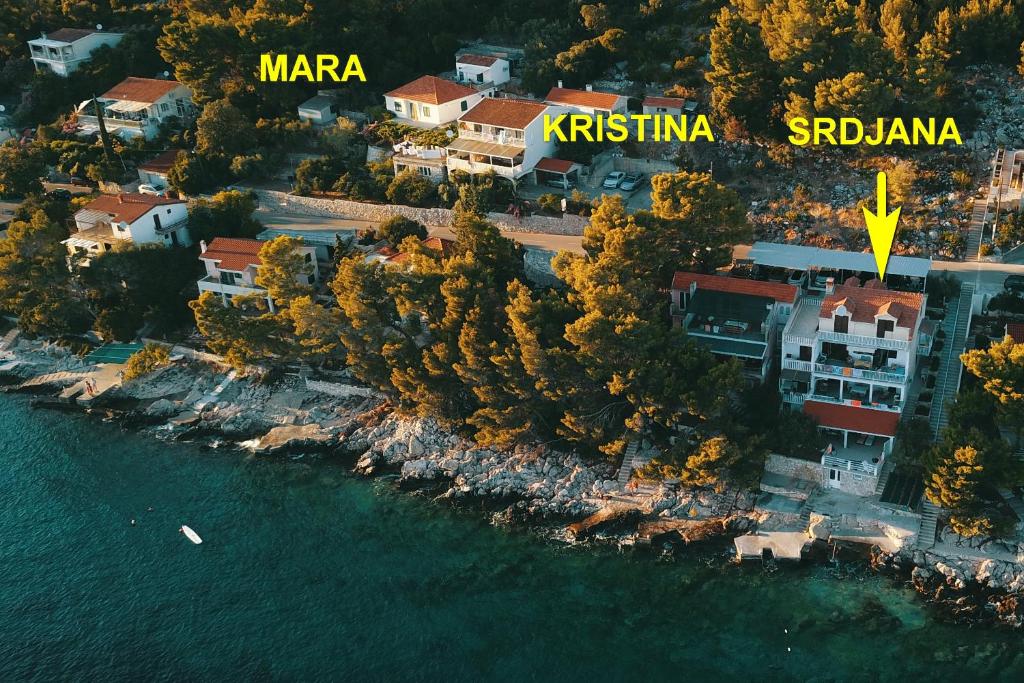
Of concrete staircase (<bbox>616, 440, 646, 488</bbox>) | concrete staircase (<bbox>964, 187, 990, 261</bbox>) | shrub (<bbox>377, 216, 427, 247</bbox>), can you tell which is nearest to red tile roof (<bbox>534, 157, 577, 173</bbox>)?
shrub (<bbox>377, 216, 427, 247</bbox>)

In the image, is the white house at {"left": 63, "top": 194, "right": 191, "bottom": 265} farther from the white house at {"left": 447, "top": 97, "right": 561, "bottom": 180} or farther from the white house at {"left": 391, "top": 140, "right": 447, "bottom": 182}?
the white house at {"left": 447, "top": 97, "right": 561, "bottom": 180}

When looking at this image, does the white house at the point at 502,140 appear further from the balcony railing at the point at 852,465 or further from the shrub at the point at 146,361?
the balcony railing at the point at 852,465

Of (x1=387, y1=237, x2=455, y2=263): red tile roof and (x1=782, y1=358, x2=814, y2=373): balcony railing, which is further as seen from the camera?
(x1=387, y1=237, x2=455, y2=263): red tile roof

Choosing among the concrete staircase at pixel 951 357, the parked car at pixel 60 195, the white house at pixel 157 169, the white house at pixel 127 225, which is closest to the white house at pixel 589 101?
the white house at pixel 127 225

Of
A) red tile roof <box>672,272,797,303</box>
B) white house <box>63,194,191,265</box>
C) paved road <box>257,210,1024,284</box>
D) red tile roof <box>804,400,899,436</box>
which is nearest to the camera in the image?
red tile roof <box>804,400,899,436</box>

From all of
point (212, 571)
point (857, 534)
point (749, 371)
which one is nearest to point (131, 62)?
point (212, 571)

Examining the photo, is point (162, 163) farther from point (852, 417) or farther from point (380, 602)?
point (852, 417)

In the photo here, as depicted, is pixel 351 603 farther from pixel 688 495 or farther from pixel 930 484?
pixel 930 484
